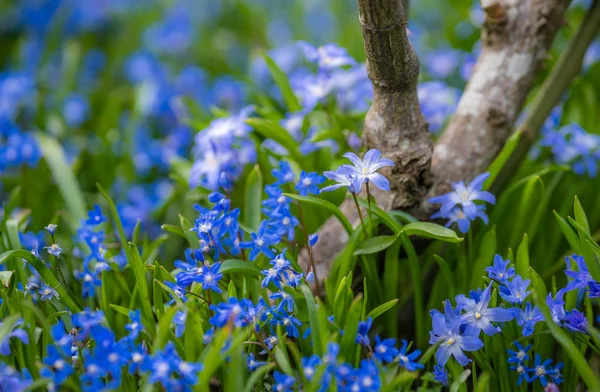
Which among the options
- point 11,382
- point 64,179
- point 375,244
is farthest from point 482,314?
point 64,179

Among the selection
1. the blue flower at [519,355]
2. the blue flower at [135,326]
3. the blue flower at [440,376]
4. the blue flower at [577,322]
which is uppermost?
the blue flower at [135,326]

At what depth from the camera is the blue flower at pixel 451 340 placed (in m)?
1.53

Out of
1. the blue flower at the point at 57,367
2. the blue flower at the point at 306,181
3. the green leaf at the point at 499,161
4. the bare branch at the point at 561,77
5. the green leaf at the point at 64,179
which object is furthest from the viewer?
the green leaf at the point at 64,179

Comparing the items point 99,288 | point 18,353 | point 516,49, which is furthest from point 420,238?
point 18,353

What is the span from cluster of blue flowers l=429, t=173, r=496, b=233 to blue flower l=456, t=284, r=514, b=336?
0.31 meters

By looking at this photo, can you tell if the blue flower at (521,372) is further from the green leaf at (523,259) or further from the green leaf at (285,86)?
the green leaf at (285,86)

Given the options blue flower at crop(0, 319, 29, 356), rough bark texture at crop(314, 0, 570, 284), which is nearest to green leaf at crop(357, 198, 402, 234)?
rough bark texture at crop(314, 0, 570, 284)

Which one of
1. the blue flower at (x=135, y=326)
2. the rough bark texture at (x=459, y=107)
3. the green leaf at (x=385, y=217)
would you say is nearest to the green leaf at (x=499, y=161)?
the rough bark texture at (x=459, y=107)

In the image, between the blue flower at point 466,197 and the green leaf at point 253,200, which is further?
the green leaf at point 253,200

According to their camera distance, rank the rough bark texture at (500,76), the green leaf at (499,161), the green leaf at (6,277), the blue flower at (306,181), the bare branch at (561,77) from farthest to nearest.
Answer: the bare branch at (561,77)
the rough bark texture at (500,76)
the green leaf at (499,161)
the blue flower at (306,181)
the green leaf at (6,277)

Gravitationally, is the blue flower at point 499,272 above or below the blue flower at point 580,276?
above

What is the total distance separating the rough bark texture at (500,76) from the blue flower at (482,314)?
676 millimetres

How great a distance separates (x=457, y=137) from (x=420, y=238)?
0.45 meters

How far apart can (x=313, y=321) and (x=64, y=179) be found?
1.55 m
